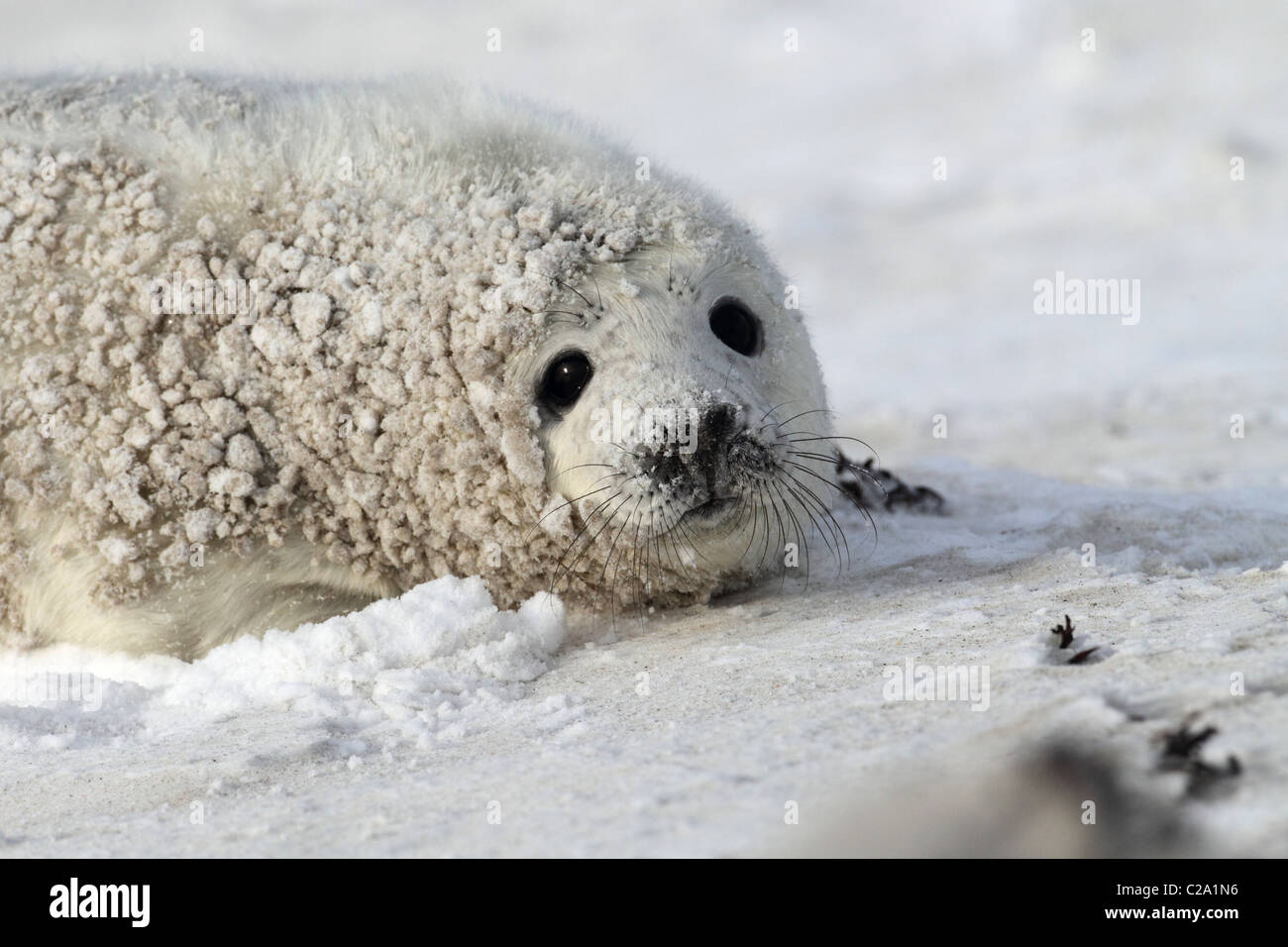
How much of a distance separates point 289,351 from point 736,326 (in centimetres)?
112

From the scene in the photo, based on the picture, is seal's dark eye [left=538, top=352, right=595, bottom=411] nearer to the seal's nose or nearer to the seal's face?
the seal's face

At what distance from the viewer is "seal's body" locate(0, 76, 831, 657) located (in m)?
3.14

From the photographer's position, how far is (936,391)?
869 cm

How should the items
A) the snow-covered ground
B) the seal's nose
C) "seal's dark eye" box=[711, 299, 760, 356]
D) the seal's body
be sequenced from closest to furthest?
the snow-covered ground < the seal's nose < the seal's body < "seal's dark eye" box=[711, 299, 760, 356]

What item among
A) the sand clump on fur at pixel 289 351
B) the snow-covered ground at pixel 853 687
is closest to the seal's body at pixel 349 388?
the sand clump on fur at pixel 289 351

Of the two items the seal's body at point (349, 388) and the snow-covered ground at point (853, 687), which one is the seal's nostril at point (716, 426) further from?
the snow-covered ground at point (853, 687)

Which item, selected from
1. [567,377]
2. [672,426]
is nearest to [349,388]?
[567,377]

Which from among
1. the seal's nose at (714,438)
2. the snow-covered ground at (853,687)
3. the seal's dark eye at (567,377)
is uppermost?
the seal's dark eye at (567,377)

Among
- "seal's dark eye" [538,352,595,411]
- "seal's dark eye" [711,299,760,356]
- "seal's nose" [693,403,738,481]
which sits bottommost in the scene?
"seal's nose" [693,403,738,481]

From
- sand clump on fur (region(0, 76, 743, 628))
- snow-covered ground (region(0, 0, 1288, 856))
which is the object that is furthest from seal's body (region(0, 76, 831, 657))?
snow-covered ground (region(0, 0, 1288, 856))

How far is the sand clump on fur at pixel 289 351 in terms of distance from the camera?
3.16 metres

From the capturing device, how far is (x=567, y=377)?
3.18 meters

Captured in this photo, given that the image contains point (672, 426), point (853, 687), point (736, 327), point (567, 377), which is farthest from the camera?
point (736, 327)

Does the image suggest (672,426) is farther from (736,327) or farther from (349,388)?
(349,388)
